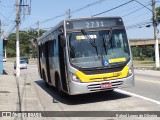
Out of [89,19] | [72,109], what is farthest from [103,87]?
[89,19]

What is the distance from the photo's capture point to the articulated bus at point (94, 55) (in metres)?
13.2

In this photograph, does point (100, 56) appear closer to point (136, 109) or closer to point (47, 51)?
point (136, 109)

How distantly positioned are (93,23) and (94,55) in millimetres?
1262

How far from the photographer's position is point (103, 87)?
13.3m

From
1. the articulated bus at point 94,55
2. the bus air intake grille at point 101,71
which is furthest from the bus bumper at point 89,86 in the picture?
the bus air intake grille at point 101,71

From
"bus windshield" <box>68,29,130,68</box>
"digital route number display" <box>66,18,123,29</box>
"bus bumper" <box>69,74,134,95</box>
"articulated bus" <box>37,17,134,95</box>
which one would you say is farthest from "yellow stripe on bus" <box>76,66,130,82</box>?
"digital route number display" <box>66,18,123,29</box>

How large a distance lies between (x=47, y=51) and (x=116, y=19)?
5.76m

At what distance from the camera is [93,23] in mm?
13852

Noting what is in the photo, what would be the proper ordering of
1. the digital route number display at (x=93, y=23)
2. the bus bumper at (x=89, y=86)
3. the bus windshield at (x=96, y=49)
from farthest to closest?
the digital route number display at (x=93, y=23), the bus windshield at (x=96, y=49), the bus bumper at (x=89, y=86)

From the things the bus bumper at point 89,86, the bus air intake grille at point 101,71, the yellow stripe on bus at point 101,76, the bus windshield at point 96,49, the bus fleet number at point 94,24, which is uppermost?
the bus fleet number at point 94,24

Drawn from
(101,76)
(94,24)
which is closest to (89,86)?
(101,76)

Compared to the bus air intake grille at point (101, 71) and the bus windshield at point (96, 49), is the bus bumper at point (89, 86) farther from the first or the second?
the bus windshield at point (96, 49)

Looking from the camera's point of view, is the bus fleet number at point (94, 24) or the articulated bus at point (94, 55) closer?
the articulated bus at point (94, 55)

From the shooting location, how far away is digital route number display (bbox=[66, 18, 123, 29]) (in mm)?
13734
